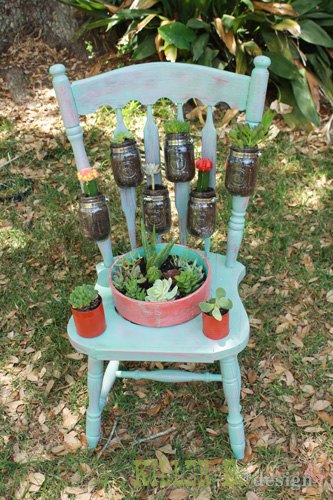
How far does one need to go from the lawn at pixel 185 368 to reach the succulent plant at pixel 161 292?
0.66 m

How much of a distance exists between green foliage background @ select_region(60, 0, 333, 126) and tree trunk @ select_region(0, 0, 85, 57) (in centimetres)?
30

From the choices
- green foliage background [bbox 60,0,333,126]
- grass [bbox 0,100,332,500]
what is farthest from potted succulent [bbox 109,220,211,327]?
green foliage background [bbox 60,0,333,126]

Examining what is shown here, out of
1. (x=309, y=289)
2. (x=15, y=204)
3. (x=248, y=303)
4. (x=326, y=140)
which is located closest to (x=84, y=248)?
(x=15, y=204)

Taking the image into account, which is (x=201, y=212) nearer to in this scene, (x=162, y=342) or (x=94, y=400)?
(x=162, y=342)

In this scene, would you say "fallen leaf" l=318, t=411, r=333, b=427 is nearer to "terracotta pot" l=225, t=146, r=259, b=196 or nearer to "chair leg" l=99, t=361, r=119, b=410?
"chair leg" l=99, t=361, r=119, b=410

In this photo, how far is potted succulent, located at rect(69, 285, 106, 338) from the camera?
Answer: 142 cm

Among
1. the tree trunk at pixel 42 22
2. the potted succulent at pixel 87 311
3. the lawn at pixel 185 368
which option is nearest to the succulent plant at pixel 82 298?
the potted succulent at pixel 87 311

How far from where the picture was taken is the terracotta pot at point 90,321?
56.1 inches

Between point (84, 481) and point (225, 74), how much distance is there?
141 centimetres

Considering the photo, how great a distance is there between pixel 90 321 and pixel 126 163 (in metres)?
0.48

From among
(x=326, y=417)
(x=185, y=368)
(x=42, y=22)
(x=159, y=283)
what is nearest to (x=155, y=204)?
(x=159, y=283)

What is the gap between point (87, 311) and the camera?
4.65ft

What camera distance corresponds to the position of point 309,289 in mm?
2338

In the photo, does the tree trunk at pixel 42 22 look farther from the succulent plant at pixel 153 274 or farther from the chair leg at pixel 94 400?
the chair leg at pixel 94 400
